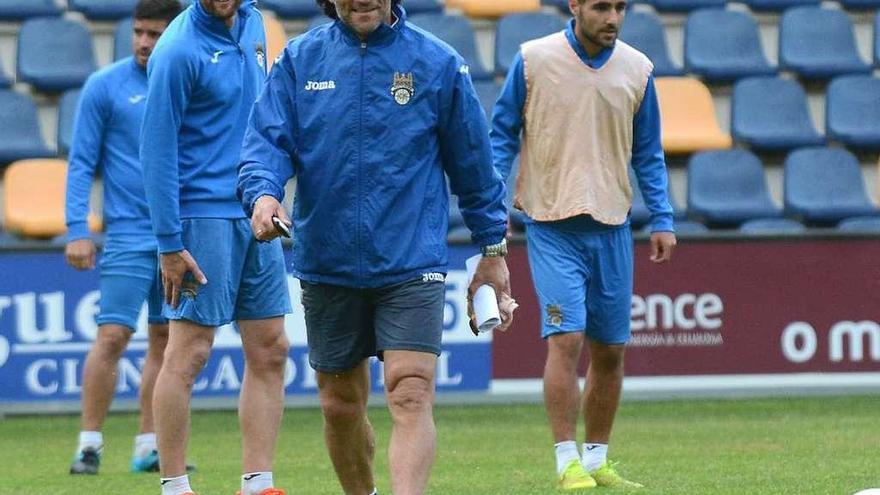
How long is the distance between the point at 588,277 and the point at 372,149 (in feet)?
8.58

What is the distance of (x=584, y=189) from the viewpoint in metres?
8.28

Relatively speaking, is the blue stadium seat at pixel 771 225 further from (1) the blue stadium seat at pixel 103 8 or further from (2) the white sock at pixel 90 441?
(2) the white sock at pixel 90 441

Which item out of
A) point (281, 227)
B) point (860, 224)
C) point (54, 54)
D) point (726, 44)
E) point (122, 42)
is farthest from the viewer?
point (726, 44)

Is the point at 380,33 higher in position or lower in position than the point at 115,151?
higher

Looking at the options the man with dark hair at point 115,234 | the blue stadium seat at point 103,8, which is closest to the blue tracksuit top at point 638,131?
the man with dark hair at point 115,234

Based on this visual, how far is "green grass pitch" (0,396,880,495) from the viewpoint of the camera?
8.26m

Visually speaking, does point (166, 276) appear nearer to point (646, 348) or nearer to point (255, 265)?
point (255, 265)

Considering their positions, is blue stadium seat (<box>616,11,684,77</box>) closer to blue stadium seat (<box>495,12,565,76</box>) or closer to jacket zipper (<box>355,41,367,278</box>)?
blue stadium seat (<box>495,12,565,76</box>)

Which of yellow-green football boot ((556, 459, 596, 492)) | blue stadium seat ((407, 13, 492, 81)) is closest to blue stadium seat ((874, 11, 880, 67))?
blue stadium seat ((407, 13, 492, 81))

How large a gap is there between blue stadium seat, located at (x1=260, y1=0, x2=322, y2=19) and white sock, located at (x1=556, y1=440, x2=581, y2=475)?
778 centimetres

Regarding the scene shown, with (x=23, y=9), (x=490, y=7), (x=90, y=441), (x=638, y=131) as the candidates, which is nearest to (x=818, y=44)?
(x=490, y=7)

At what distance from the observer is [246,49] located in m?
7.27

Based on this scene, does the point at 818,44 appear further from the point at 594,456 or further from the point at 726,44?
the point at 594,456

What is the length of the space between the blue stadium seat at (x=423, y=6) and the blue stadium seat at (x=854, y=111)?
3244mm
